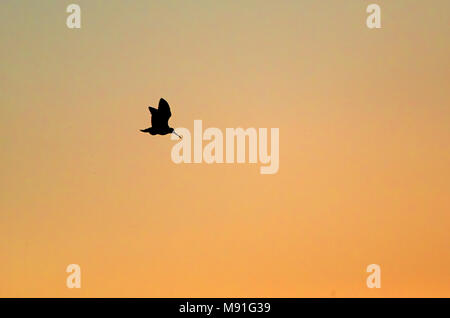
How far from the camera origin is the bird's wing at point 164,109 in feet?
49.9

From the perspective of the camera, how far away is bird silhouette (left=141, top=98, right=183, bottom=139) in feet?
49.9

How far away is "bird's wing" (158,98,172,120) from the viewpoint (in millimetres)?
15203

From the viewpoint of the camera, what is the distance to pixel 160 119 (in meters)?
15.3

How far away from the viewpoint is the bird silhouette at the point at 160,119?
1521 centimetres

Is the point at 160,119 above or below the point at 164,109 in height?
below

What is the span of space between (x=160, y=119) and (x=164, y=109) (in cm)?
18

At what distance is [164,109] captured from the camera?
15227 millimetres
